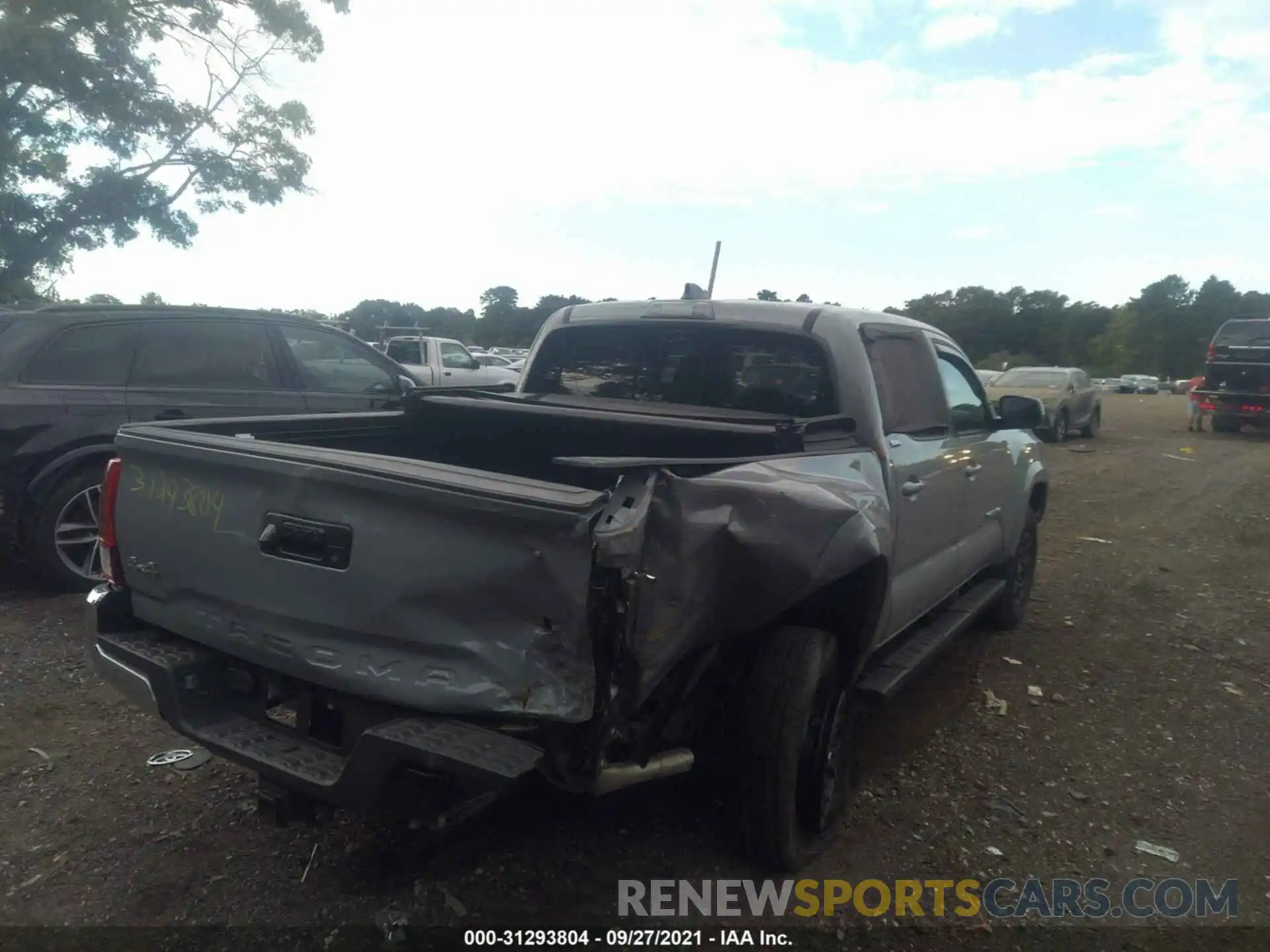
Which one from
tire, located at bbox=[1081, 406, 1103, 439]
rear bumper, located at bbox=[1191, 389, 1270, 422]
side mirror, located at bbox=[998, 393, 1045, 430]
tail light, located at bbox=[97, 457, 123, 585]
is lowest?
tire, located at bbox=[1081, 406, 1103, 439]

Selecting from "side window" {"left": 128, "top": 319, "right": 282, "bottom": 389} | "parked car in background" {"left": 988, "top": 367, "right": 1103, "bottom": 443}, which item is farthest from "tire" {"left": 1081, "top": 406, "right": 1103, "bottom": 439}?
"side window" {"left": 128, "top": 319, "right": 282, "bottom": 389}

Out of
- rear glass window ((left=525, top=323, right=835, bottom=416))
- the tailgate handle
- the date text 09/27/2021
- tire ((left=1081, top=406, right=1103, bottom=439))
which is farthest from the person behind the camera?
tire ((left=1081, top=406, right=1103, bottom=439))

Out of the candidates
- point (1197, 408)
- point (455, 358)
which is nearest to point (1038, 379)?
point (1197, 408)

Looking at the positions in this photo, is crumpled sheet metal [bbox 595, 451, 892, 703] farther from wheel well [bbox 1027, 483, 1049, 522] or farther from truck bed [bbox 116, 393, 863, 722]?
wheel well [bbox 1027, 483, 1049, 522]

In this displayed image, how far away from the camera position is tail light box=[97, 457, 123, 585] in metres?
3.23

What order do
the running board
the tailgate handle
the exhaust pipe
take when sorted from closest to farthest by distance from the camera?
the exhaust pipe < the tailgate handle < the running board

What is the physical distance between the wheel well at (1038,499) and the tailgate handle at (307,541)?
15.4ft

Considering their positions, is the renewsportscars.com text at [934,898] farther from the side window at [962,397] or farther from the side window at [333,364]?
the side window at [333,364]

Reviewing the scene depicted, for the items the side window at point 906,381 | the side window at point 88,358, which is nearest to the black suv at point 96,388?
the side window at point 88,358

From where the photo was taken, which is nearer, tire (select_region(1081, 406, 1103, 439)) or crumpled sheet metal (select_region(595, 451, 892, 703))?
crumpled sheet metal (select_region(595, 451, 892, 703))

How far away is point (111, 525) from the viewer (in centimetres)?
325

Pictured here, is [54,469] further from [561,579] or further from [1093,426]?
[1093,426]

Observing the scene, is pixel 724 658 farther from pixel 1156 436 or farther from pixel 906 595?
pixel 1156 436

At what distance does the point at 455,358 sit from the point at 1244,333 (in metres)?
16.2
